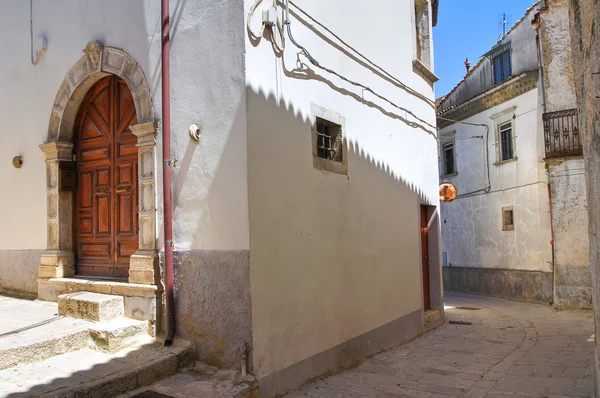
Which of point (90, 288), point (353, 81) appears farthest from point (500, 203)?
point (90, 288)

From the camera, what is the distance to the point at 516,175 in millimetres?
14141

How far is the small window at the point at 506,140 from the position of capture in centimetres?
1451

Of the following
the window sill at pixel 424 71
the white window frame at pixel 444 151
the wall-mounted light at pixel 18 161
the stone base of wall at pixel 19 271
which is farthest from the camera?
the white window frame at pixel 444 151

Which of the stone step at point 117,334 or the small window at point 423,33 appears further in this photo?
the small window at point 423,33

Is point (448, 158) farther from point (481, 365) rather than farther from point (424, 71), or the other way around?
point (481, 365)

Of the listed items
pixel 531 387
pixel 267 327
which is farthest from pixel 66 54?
pixel 531 387

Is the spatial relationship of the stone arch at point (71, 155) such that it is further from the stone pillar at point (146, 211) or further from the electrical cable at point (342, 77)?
the electrical cable at point (342, 77)

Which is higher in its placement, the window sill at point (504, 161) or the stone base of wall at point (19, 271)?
the window sill at point (504, 161)

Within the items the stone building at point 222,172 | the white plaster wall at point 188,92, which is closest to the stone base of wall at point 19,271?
the stone building at point 222,172

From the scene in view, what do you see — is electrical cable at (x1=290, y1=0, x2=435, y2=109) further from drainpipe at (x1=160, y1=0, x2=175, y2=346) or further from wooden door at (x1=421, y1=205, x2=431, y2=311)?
wooden door at (x1=421, y1=205, x2=431, y2=311)

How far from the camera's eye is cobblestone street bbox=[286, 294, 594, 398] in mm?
4949

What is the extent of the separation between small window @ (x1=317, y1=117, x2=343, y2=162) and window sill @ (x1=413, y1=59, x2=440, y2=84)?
334cm

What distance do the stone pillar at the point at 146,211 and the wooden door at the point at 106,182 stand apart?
38 centimetres

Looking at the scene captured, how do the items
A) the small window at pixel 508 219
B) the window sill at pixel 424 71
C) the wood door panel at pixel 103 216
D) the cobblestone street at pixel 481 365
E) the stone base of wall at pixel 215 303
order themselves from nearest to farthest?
1. the stone base of wall at pixel 215 303
2. the cobblestone street at pixel 481 365
3. the wood door panel at pixel 103 216
4. the window sill at pixel 424 71
5. the small window at pixel 508 219
